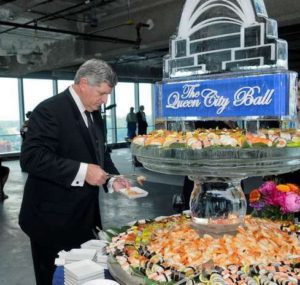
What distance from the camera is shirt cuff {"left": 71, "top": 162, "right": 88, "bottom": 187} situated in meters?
1.59

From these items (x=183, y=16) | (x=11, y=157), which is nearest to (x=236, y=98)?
(x=183, y=16)

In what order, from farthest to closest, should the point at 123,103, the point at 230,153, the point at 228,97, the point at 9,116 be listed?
the point at 123,103 → the point at 9,116 → the point at 228,97 → the point at 230,153

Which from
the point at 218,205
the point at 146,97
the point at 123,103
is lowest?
the point at 218,205

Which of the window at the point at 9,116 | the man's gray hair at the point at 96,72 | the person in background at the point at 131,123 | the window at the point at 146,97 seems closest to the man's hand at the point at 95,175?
the man's gray hair at the point at 96,72

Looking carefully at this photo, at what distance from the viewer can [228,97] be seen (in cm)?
112

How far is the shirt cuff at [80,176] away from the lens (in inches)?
62.4

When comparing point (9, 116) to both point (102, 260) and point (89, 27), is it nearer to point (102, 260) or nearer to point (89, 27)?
point (89, 27)

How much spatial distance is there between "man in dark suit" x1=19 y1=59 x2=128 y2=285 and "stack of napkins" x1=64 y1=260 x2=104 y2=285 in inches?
15.9

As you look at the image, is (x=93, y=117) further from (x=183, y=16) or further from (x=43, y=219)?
(x=183, y=16)

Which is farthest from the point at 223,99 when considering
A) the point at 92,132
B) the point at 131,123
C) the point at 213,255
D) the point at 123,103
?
the point at 123,103

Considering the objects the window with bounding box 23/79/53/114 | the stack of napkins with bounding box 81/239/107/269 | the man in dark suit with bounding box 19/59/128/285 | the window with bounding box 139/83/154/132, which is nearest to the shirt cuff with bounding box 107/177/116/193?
the man in dark suit with bounding box 19/59/128/285

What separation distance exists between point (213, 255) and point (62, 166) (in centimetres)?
76

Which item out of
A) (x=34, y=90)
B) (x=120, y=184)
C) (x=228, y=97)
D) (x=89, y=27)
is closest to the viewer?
(x=228, y=97)

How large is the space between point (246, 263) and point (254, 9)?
70cm
